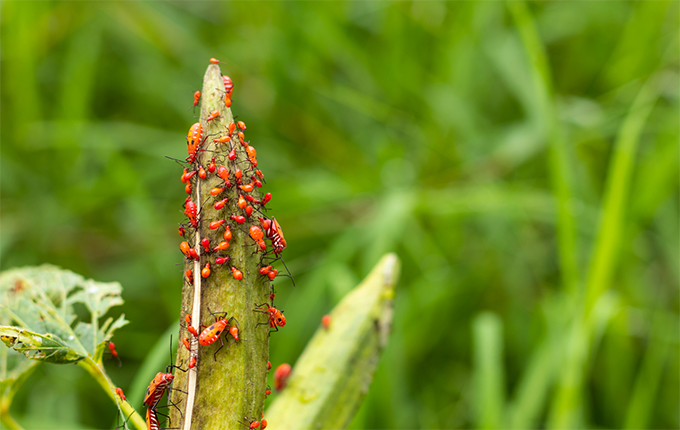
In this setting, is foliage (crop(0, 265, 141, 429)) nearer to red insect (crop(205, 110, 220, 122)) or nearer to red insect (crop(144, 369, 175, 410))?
red insect (crop(144, 369, 175, 410))

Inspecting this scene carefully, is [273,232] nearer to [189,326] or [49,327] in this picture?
[189,326]

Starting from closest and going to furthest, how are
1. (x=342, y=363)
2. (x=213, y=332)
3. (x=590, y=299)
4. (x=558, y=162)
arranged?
1. (x=213, y=332)
2. (x=342, y=363)
3. (x=590, y=299)
4. (x=558, y=162)

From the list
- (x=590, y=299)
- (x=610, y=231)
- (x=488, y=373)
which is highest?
(x=610, y=231)

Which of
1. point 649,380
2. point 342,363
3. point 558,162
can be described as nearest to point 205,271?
point 342,363

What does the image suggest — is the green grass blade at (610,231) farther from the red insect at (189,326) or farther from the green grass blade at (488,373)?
the red insect at (189,326)


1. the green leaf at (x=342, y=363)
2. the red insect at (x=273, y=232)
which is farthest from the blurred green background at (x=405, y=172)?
the red insect at (x=273, y=232)

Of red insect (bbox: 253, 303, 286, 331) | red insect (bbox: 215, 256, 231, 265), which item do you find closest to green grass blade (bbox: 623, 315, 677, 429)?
red insect (bbox: 253, 303, 286, 331)

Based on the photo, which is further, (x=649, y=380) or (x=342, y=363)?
(x=649, y=380)
